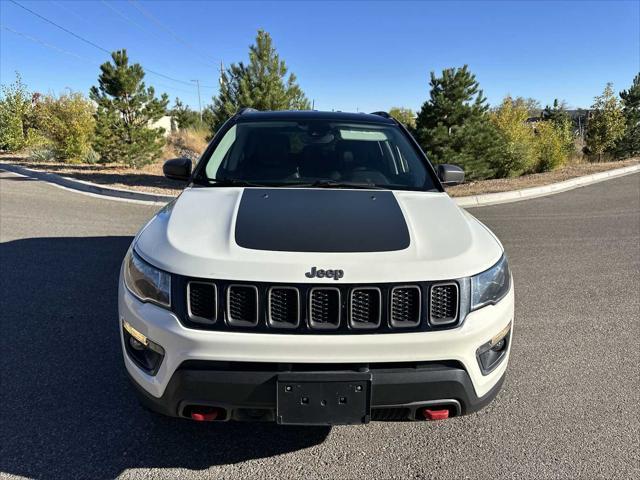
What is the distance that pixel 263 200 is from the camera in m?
2.62

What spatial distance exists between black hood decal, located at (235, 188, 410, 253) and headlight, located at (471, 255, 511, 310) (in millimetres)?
367

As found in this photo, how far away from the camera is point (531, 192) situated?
11523mm

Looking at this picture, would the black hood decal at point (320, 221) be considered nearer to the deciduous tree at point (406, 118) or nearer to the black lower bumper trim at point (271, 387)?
the black lower bumper trim at point (271, 387)

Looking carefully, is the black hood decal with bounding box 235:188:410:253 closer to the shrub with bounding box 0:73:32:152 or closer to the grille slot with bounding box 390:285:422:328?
the grille slot with bounding box 390:285:422:328

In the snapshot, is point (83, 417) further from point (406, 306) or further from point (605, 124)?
point (605, 124)

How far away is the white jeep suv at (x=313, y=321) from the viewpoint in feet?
6.16

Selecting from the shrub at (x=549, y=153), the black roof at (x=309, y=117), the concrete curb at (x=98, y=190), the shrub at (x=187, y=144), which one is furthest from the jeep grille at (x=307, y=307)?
the shrub at (x=187, y=144)

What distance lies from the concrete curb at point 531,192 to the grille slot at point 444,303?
27.7 ft

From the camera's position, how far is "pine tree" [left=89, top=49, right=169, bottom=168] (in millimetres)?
16047

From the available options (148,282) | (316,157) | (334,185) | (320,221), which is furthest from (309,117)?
(148,282)

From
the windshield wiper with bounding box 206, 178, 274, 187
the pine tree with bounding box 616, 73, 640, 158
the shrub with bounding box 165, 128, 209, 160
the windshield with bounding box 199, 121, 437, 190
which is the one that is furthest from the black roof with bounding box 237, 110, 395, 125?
the pine tree with bounding box 616, 73, 640, 158

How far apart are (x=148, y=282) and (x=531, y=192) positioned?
11.4 metres

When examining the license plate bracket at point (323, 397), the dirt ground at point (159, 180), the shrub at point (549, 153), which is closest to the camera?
the license plate bracket at point (323, 397)

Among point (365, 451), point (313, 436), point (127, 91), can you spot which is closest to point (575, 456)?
point (365, 451)
